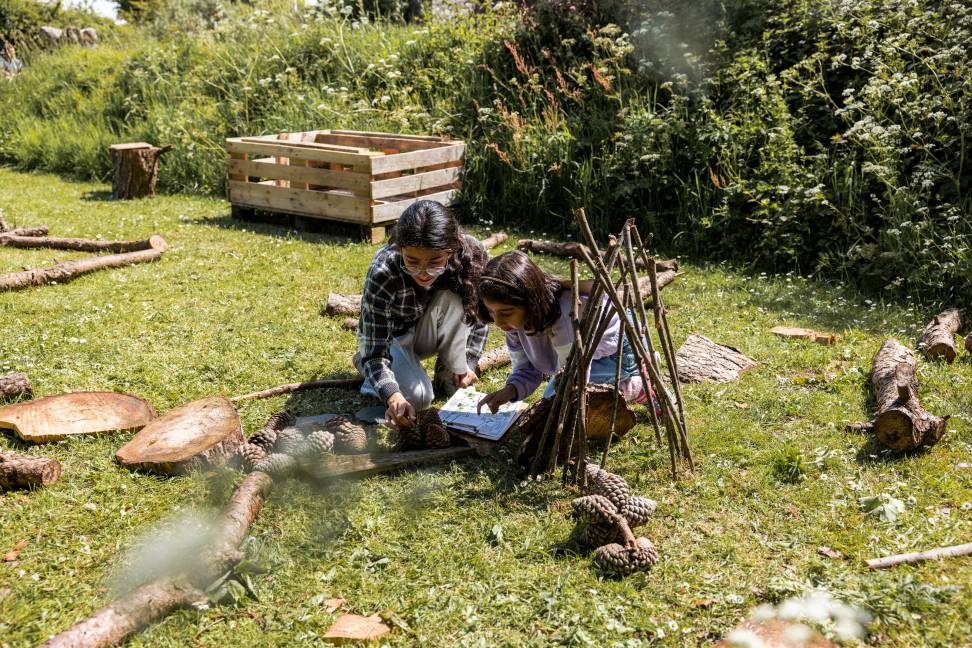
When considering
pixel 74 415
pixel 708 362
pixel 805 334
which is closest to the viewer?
pixel 74 415

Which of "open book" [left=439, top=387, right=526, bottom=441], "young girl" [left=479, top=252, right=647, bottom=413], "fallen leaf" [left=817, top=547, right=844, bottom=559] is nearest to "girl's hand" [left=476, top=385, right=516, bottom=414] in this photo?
"young girl" [left=479, top=252, right=647, bottom=413]

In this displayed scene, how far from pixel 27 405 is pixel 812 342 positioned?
15.9 ft

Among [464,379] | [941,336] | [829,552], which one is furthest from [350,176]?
[829,552]

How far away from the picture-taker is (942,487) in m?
3.67

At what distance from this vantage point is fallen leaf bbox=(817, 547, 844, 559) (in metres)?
3.21

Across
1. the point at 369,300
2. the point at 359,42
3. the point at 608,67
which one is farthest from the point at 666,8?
the point at 369,300

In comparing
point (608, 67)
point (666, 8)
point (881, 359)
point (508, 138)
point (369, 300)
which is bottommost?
point (881, 359)

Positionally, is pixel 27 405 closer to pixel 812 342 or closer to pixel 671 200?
pixel 812 342

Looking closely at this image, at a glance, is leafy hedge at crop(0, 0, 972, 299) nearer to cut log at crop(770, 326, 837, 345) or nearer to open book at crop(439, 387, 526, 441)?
cut log at crop(770, 326, 837, 345)

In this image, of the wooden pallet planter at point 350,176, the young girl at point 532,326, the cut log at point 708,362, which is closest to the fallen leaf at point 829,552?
the young girl at point 532,326

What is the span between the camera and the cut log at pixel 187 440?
3.88m

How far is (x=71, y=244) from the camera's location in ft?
26.4

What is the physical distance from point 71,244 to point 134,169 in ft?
8.87

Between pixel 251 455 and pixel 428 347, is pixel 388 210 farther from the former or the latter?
pixel 251 455
